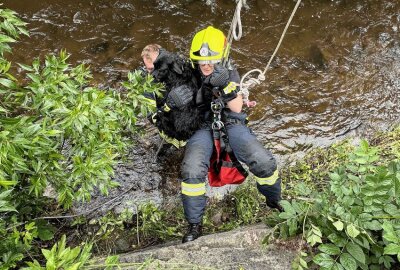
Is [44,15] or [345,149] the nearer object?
[345,149]

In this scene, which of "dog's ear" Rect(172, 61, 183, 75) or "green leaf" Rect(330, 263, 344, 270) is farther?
"dog's ear" Rect(172, 61, 183, 75)

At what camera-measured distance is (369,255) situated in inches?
112

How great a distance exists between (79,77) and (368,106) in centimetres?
396

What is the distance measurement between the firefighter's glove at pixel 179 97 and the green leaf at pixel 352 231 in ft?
6.22

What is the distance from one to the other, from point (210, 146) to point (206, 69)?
2.49 ft

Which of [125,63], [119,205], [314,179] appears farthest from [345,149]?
[125,63]

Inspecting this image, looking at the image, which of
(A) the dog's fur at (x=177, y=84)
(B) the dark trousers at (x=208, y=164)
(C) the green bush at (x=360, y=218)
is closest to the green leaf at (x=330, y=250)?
(C) the green bush at (x=360, y=218)

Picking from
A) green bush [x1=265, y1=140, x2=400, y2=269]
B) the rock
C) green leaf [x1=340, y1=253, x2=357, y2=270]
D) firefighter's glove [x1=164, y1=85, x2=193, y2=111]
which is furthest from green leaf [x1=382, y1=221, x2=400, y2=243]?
firefighter's glove [x1=164, y1=85, x2=193, y2=111]

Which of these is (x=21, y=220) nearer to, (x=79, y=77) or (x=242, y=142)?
(x=79, y=77)

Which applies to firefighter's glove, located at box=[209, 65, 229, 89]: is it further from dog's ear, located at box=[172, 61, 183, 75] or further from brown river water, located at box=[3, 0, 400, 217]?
brown river water, located at box=[3, 0, 400, 217]

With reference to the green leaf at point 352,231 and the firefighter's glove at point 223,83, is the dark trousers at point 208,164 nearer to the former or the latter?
the firefighter's glove at point 223,83

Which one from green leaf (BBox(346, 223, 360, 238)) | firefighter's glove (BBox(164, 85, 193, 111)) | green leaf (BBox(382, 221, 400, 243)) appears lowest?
green leaf (BBox(346, 223, 360, 238))

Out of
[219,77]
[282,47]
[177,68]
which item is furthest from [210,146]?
[282,47]

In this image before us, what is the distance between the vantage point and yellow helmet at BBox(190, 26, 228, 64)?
3973 mm
